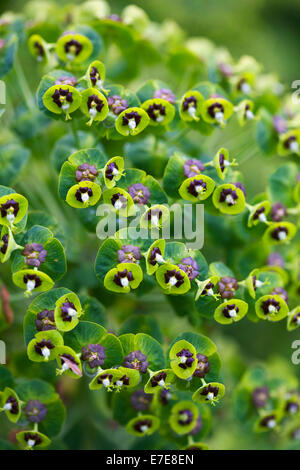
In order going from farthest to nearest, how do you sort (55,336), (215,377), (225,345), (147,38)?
(225,345)
(147,38)
(215,377)
(55,336)

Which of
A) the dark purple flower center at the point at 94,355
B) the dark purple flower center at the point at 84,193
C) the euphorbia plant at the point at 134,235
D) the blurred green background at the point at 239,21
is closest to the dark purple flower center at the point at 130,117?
the euphorbia plant at the point at 134,235

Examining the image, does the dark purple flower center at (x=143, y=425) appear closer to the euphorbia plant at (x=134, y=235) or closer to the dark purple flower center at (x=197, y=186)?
the euphorbia plant at (x=134, y=235)

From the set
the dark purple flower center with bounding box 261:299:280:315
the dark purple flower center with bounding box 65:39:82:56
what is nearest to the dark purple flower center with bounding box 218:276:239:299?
the dark purple flower center with bounding box 261:299:280:315

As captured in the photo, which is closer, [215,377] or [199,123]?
[215,377]

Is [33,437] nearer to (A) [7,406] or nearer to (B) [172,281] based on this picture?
(A) [7,406]

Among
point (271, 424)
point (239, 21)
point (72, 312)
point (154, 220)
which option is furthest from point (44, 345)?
point (239, 21)

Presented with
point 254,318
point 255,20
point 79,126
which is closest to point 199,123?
point 79,126

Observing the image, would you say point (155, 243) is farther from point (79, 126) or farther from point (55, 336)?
point (79, 126)
